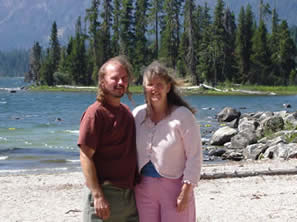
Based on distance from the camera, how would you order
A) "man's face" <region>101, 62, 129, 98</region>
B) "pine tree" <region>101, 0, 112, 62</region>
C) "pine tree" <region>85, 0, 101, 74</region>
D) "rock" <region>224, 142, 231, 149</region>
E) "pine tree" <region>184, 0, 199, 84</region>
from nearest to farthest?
"man's face" <region>101, 62, 129, 98</region> < "rock" <region>224, 142, 231, 149</region> < "pine tree" <region>184, 0, 199, 84</region> < "pine tree" <region>85, 0, 101, 74</region> < "pine tree" <region>101, 0, 112, 62</region>

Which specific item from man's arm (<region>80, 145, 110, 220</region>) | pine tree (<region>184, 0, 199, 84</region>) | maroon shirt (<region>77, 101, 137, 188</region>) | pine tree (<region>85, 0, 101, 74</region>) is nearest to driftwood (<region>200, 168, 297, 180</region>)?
maroon shirt (<region>77, 101, 137, 188</region>)

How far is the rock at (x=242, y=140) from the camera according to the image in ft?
47.6

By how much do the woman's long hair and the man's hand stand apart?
72 centimetres

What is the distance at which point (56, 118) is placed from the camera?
26547 mm

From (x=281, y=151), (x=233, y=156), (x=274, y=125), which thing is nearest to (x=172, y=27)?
(x=274, y=125)

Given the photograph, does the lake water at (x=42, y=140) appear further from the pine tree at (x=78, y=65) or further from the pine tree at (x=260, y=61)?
the pine tree at (x=78, y=65)

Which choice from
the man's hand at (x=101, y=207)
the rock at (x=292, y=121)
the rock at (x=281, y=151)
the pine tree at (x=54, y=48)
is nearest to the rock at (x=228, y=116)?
the rock at (x=292, y=121)

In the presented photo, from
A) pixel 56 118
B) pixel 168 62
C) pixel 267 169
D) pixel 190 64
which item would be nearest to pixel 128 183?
pixel 168 62

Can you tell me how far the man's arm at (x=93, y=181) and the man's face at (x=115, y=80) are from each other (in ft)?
1.39

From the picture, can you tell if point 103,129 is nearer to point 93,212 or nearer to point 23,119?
point 93,212

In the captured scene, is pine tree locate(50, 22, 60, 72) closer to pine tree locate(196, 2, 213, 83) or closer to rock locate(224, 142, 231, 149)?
pine tree locate(196, 2, 213, 83)

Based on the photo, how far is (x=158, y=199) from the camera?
3383mm

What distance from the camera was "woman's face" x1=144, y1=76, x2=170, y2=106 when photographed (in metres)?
3.38

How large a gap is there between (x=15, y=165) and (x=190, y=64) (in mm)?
44963
